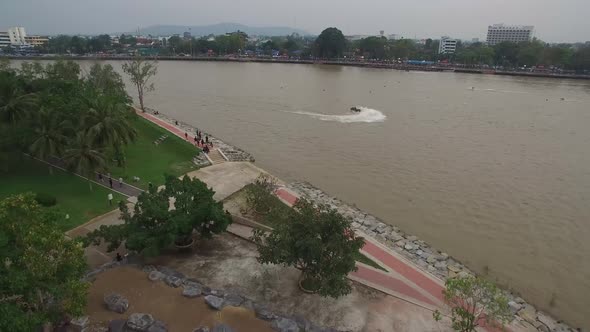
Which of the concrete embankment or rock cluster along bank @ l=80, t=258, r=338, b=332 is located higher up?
rock cluster along bank @ l=80, t=258, r=338, b=332

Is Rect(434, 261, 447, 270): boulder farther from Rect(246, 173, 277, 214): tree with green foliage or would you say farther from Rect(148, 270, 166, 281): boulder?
Rect(148, 270, 166, 281): boulder

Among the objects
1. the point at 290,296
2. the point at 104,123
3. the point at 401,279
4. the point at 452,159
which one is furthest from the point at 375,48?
the point at 290,296

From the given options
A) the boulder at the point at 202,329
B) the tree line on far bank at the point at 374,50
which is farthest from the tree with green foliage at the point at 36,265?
the tree line on far bank at the point at 374,50

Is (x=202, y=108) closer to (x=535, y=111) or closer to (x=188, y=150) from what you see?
(x=188, y=150)

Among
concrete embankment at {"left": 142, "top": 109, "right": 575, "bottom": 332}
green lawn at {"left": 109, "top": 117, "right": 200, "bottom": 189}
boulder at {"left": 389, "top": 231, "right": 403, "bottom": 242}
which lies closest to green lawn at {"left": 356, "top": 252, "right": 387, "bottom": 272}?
concrete embankment at {"left": 142, "top": 109, "right": 575, "bottom": 332}

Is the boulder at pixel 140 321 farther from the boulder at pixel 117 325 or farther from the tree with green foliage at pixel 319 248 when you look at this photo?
the tree with green foliage at pixel 319 248
